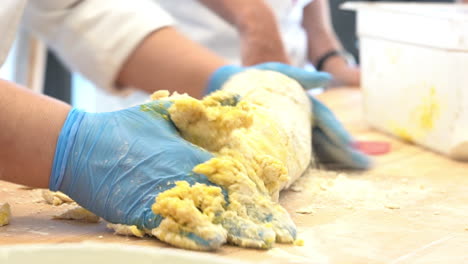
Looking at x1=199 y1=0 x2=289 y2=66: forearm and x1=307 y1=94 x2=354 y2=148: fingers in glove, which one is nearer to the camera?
x1=307 y1=94 x2=354 y2=148: fingers in glove

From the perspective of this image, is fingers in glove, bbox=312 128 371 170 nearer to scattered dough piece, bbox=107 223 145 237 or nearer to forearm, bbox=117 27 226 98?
forearm, bbox=117 27 226 98

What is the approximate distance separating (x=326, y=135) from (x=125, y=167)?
1.82 feet

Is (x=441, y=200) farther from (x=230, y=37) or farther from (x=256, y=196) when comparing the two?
(x=230, y=37)

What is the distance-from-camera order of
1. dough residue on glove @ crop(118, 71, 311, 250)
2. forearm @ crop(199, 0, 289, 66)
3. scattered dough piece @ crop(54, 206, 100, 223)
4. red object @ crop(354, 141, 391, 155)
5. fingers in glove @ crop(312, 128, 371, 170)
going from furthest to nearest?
forearm @ crop(199, 0, 289, 66) → red object @ crop(354, 141, 391, 155) → fingers in glove @ crop(312, 128, 371, 170) → scattered dough piece @ crop(54, 206, 100, 223) → dough residue on glove @ crop(118, 71, 311, 250)

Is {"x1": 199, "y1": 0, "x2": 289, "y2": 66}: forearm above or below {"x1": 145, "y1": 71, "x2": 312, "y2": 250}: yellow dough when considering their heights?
above

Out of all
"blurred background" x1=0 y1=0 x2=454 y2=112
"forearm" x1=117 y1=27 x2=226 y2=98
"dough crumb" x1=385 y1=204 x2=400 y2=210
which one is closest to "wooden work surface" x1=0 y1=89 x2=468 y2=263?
"dough crumb" x1=385 y1=204 x2=400 y2=210

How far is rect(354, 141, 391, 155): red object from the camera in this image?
1.46m

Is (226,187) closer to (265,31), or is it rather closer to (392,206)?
(392,206)

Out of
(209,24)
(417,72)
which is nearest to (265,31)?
(417,72)

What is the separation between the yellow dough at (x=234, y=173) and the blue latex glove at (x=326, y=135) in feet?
0.52

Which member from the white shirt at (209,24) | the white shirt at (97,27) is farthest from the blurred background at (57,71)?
the white shirt at (209,24)

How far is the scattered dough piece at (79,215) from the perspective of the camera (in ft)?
3.06

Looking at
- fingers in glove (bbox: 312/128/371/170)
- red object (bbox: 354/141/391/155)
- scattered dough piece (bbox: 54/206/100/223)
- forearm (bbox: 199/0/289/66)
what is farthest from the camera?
forearm (bbox: 199/0/289/66)

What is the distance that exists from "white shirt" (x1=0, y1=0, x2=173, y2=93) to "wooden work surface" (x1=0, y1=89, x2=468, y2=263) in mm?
545
